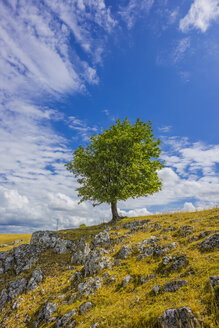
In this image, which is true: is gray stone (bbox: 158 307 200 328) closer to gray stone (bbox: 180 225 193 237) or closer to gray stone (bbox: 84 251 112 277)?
gray stone (bbox: 84 251 112 277)

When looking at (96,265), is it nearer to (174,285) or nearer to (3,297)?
(174,285)

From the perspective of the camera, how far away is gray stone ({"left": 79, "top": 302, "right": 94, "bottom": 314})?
41.1ft

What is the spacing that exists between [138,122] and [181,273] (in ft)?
95.3

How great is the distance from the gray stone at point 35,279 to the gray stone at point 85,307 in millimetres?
8865

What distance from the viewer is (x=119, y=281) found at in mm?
14836

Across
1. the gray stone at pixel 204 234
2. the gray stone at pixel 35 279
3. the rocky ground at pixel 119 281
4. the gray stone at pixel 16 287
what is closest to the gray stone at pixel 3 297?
the rocky ground at pixel 119 281

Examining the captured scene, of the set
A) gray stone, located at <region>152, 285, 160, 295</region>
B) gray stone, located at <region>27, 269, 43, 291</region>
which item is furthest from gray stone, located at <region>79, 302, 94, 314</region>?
gray stone, located at <region>27, 269, 43, 291</region>

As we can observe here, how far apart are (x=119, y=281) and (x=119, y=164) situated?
20372mm

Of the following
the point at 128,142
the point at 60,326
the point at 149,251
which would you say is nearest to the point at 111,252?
the point at 149,251

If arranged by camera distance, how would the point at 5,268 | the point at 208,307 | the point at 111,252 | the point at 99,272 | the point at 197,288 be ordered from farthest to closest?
the point at 5,268, the point at 111,252, the point at 99,272, the point at 197,288, the point at 208,307

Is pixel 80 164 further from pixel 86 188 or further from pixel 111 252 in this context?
pixel 111 252

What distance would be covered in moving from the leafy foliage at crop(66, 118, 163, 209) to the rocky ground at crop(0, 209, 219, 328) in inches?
295

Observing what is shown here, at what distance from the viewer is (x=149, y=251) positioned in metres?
17.6

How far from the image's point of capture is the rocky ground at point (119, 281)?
9234 mm
